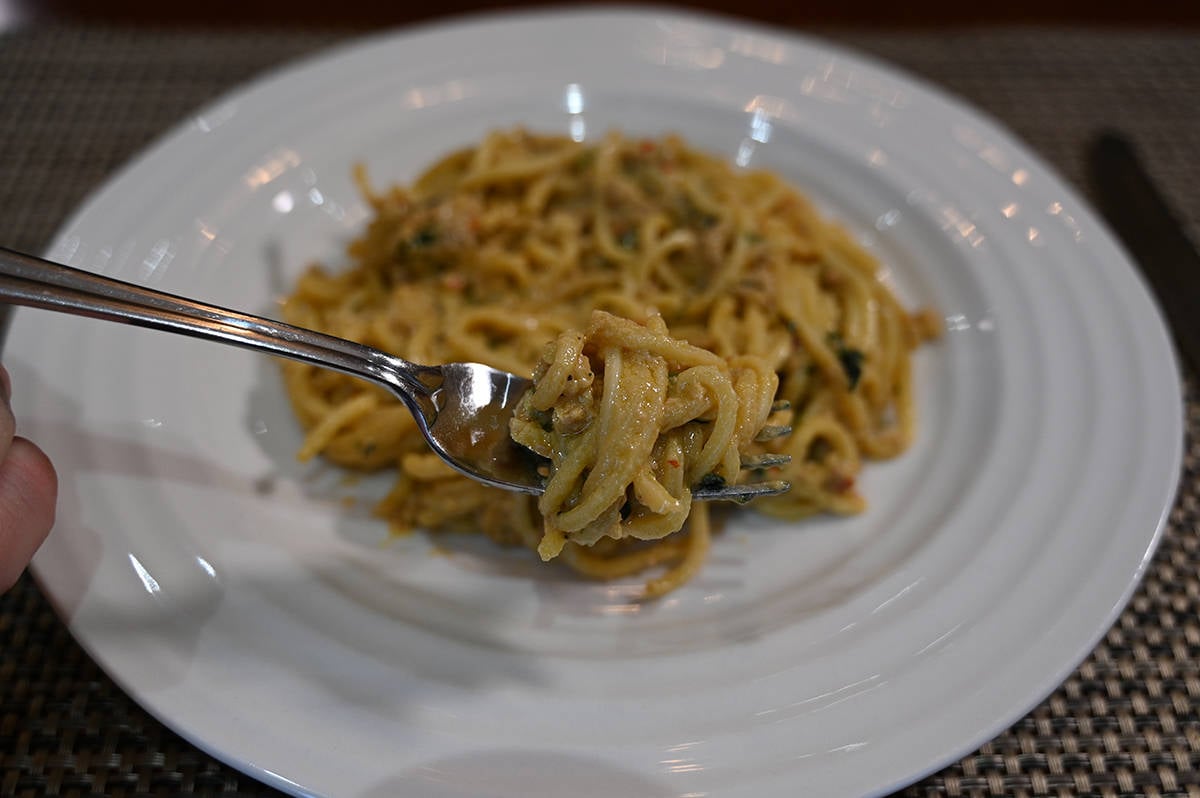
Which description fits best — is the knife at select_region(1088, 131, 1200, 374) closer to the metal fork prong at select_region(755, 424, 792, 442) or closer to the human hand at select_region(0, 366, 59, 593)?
the metal fork prong at select_region(755, 424, 792, 442)

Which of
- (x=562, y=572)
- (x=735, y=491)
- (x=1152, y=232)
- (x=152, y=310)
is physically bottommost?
(x=562, y=572)

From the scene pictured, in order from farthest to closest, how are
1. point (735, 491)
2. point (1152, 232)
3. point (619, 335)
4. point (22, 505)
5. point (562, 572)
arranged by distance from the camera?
point (1152, 232) < point (562, 572) < point (735, 491) < point (619, 335) < point (22, 505)

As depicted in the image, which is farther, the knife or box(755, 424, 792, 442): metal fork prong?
the knife

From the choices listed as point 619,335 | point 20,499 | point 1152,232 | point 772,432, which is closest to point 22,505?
point 20,499

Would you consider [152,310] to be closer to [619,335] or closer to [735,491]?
[619,335]

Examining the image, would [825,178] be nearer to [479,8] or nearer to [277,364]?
[277,364]

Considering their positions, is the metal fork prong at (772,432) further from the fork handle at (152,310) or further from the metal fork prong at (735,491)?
the fork handle at (152,310)

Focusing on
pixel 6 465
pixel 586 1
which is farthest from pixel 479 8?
pixel 6 465

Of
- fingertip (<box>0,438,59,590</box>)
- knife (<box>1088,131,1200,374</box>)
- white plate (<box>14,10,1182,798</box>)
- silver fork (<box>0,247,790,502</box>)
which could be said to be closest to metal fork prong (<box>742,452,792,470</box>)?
silver fork (<box>0,247,790,502</box>)
